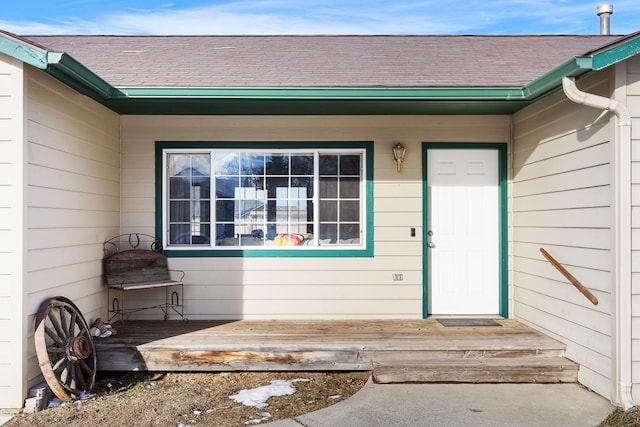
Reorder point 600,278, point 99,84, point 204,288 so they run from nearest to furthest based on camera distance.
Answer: point 600,278
point 99,84
point 204,288

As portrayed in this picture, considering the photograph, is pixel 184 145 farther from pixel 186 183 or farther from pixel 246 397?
pixel 246 397

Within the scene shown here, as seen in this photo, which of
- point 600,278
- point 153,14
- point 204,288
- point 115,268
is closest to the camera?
point 600,278

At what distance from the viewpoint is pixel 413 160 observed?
17.7 feet

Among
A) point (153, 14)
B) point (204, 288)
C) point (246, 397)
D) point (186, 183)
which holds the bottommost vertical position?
point (246, 397)

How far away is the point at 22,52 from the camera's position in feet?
11.0

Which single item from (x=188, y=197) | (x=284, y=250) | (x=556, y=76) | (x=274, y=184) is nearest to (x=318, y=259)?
(x=284, y=250)

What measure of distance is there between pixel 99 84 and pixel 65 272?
5.10 ft

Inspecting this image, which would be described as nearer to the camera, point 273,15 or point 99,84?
point 99,84

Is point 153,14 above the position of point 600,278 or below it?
above

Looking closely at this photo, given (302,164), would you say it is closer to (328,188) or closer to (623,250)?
(328,188)

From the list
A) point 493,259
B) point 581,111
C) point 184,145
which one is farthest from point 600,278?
point 184,145

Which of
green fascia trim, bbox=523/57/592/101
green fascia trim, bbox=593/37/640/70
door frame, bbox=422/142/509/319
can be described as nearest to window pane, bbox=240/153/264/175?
door frame, bbox=422/142/509/319

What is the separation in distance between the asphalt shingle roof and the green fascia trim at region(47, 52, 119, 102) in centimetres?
30

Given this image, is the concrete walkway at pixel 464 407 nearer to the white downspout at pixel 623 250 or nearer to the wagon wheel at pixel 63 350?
the white downspout at pixel 623 250
